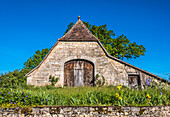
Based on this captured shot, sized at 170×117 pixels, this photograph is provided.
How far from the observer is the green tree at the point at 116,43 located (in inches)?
811

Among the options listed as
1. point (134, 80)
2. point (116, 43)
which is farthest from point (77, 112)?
point (116, 43)

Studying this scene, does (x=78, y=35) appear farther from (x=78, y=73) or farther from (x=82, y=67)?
(x=78, y=73)

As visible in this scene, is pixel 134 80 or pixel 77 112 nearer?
pixel 77 112

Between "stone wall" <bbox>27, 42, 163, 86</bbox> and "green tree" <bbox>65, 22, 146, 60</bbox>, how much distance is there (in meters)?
7.22

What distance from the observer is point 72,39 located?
13.4 metres

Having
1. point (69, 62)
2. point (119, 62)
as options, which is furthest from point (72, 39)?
point (119, 62)

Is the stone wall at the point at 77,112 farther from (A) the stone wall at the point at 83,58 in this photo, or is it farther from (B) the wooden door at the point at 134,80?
(B) the wooden door at the point at 134,80

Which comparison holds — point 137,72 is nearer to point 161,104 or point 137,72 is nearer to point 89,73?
point 89,73

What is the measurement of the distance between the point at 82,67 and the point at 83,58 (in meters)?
0.71

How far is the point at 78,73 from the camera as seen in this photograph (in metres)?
13.2

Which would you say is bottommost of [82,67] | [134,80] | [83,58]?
[134,80]

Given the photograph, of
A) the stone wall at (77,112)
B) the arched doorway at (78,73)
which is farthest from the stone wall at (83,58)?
the stone wall at (77,112)

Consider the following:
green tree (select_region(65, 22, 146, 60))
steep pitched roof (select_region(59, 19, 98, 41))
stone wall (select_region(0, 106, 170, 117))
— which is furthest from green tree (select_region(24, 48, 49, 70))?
stone wall (select_region(0, 106, 170, 117))

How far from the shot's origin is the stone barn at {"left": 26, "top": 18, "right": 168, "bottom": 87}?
12.9 m
